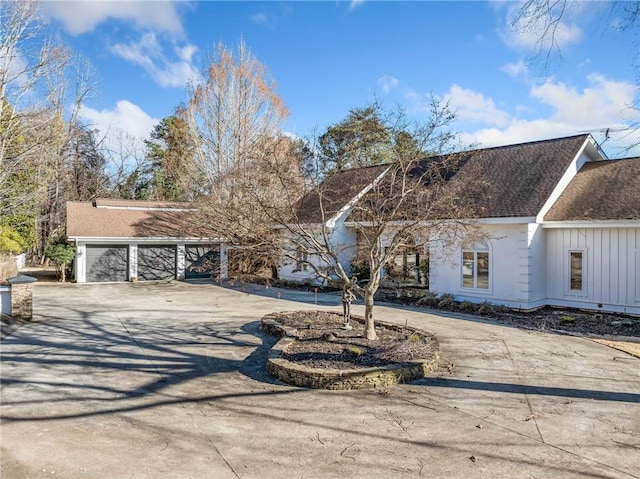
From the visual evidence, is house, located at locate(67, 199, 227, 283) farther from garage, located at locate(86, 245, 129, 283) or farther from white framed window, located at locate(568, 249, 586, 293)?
white framed window, located at locate(568, 249, 586, 293)

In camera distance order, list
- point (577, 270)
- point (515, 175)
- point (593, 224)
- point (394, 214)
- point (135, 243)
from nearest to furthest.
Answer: point (394, 214), point (593, 224), point (577, 270), point (515, 175), point (135, 243)

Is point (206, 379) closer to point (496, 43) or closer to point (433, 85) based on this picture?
point (433, 85)

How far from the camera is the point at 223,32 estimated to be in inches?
1019

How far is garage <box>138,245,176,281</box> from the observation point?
22895 mm

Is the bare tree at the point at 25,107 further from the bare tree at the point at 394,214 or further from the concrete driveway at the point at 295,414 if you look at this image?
the bare tree at the point at 394,214

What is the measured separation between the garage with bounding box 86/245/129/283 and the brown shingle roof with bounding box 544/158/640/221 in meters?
19.4

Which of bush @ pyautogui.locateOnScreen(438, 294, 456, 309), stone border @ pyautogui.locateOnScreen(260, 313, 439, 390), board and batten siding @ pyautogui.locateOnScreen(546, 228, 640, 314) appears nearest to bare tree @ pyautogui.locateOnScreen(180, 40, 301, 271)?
bush @ pyautogui.locateOnScreen(438, 294, 456, 309)

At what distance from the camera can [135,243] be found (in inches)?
886

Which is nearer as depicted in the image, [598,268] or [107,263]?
[598,268]

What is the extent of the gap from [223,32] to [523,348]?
24374 millimetres

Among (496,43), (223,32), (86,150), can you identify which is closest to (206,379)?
(496,43)

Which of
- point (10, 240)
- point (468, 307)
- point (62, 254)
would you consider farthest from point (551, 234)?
point (10, 240)

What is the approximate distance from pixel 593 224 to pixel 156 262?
1970cm

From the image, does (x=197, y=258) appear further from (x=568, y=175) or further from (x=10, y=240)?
(x=568, y=175)
